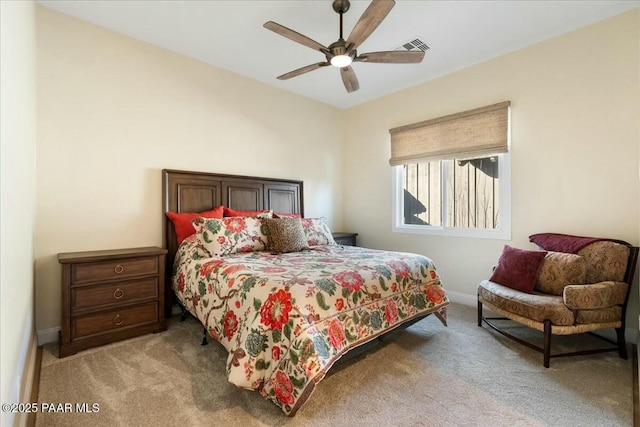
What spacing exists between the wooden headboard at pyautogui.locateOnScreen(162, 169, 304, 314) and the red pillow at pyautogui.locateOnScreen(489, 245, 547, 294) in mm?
2596

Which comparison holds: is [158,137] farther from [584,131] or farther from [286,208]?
[584,131]

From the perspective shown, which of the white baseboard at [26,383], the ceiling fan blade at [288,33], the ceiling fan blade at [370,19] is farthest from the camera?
the ceiling fan blade at [288,33]

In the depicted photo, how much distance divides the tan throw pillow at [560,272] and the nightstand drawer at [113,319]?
11.2 feet

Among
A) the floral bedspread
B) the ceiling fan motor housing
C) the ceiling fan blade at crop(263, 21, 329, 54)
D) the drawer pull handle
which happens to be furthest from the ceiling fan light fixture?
the drawer pull handle

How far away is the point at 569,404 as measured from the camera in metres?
1.68

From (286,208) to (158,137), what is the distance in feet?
5.80

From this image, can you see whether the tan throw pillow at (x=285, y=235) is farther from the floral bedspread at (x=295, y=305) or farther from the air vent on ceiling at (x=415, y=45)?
the air vent on ceiling at (x=415, y=45)

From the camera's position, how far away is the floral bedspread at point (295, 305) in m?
1.60

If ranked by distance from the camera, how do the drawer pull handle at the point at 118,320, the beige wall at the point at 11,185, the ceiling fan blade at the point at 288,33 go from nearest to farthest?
1. the beige wall at the point at 11,185
2. the ceiling fan blade at the point at 288,33
3. the drawer pull handle at the point at 118,320

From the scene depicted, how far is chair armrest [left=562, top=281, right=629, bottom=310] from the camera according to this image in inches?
82.1

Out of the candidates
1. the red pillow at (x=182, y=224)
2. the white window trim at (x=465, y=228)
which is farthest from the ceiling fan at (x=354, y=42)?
the red pillow at (x=182, y=224)

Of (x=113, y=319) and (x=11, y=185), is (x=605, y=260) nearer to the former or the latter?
(x=11, y=185)

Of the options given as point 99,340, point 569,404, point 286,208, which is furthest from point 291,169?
point 569,404

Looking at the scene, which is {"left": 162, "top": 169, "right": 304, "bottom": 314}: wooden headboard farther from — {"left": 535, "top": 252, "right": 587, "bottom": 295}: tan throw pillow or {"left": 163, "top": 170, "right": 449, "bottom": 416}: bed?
{"left": 535, "top": 252, "right": 587, "bottom": 295}: tan throw pillow
